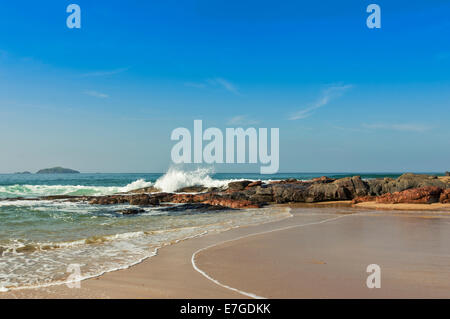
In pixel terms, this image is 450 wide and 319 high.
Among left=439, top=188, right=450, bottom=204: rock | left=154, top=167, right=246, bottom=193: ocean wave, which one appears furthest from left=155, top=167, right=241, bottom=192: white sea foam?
left=439, top=188, right=450, bottom=204: rock

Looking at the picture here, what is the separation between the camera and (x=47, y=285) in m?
5.10

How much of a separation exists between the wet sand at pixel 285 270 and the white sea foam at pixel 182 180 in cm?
2930

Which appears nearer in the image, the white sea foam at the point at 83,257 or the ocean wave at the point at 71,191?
the white sea foam at the point at 83,257

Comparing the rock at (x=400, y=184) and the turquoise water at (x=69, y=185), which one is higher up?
the rock at (x=400, y=184)

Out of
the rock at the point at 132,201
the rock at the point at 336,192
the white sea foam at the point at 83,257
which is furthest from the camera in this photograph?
the rock at the point at 132,201

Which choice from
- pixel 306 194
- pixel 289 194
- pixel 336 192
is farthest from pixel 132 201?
pixel 336 192

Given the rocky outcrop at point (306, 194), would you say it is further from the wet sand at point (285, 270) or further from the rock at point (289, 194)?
the wet sand at point (285, 270)

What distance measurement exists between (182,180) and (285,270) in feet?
114

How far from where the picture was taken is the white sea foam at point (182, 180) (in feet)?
126

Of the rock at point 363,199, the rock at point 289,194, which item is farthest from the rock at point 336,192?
the rock at point 363,199

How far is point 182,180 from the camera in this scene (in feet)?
131
